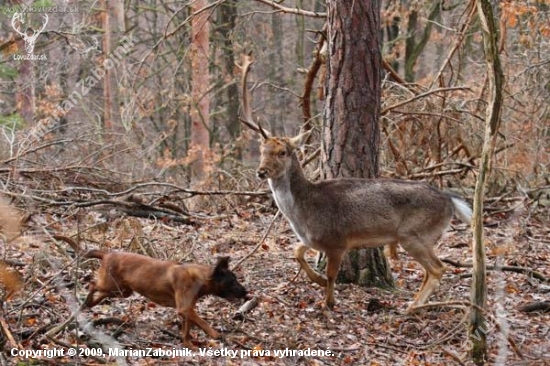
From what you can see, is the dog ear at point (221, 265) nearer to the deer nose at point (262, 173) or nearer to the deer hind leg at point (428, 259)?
the deer nose at point (262, 173)

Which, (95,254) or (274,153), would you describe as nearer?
(95,254)

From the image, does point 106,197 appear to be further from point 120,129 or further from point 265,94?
point 265,94

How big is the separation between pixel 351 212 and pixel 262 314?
165 cm

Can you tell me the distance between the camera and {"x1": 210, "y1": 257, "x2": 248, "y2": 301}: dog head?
23.2 feet

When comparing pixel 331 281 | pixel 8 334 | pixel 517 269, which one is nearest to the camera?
pixel 8 334

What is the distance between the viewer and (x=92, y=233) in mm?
9930

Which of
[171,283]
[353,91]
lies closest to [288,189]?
[353,91]

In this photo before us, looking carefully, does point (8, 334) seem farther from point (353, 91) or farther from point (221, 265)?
point (353, 91)

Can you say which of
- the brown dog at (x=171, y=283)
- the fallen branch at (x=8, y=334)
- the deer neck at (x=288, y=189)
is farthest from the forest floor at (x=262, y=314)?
the deer neck at (x=288, y=189)

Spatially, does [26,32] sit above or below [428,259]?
above

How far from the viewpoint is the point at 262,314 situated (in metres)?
8.38

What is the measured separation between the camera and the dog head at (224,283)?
709 cm

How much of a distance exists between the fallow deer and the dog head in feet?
6.77

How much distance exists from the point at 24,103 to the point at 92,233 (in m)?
14.6
